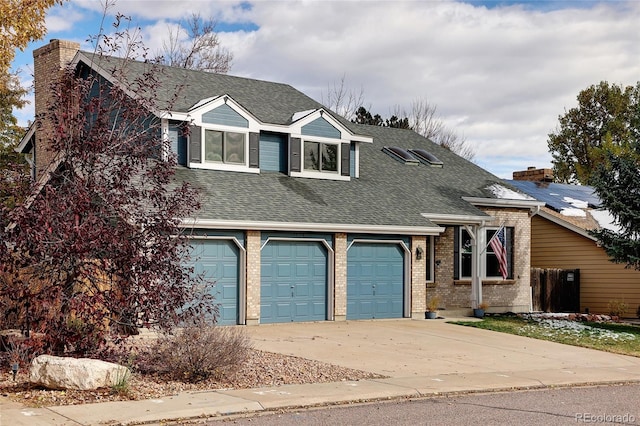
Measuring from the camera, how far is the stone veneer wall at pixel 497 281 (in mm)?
27703

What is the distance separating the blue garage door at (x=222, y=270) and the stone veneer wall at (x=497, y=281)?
27.2ft

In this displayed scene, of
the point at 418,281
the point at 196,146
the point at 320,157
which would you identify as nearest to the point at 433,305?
the point at 418,281

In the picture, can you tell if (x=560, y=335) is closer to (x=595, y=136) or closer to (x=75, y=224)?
(x=75, y=224)

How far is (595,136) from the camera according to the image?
54625 mm

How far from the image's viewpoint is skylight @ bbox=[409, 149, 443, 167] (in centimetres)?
3172

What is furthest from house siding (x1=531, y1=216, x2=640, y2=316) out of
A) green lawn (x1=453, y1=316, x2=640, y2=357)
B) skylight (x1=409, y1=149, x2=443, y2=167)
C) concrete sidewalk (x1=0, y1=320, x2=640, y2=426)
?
concrete sidewalk (x1=0, y1=320, x2=640, y2=426)

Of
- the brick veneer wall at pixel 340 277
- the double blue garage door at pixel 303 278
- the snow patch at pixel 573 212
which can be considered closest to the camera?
the double blue garage door at pixel 303 278

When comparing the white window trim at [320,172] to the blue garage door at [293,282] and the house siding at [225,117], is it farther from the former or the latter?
the blue garage door at [293,282]

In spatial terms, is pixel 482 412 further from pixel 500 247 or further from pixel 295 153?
pixel 500 247

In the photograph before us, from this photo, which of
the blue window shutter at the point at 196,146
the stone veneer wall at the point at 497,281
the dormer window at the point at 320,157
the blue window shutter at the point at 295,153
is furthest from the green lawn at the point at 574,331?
the blue window shutter at the point at 196,146

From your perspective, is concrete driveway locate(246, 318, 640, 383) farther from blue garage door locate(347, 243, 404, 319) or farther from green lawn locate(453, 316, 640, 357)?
blue garage door locate(347, 243, 404, 319)

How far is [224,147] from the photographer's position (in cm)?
2416

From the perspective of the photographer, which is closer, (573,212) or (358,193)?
(358,193)

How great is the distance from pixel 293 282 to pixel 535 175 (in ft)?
66.6
